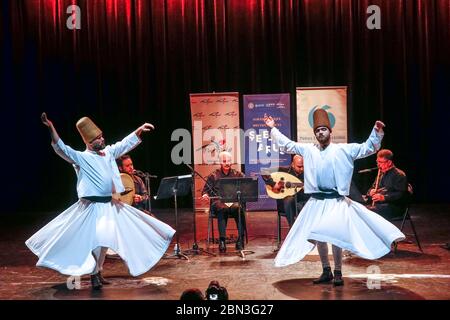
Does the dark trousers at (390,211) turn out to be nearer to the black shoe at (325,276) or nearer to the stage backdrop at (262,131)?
the black shoe at (325,276)

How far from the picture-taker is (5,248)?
30.3 ft

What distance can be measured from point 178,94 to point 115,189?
660cm

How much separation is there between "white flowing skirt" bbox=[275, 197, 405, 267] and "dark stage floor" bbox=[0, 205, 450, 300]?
1.25ft

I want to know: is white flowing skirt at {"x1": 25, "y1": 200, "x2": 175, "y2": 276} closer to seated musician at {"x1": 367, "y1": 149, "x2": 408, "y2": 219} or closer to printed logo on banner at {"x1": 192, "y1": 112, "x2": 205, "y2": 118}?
seated musician at {"x1": 367, "y1": 149, "x2": 408, "y2": 219}

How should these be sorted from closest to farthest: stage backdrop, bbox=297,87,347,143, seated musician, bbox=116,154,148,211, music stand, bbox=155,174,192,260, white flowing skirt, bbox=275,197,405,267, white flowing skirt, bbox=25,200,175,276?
white flowing skirt, bbox=275,197,405,267, white flowing skirt, bbox=25,200,175,276, music stand, bbox=155,174,192,260, seated musician, bbox=116,154,148,211, stage backdrop, bbox=297,87,347,143

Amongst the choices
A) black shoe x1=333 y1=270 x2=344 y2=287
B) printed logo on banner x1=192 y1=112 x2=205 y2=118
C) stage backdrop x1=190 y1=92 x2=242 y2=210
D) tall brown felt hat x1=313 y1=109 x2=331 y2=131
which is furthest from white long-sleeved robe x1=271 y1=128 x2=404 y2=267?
printed logo on banner x1=192 y1=112 x2=205 y2=118

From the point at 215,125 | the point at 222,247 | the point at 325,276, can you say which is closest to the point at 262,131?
the point at 215,125

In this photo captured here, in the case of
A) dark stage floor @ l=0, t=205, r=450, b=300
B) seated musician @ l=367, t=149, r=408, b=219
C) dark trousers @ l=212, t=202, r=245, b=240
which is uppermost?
seated musician @ l=367, t=149, r=408, b=219

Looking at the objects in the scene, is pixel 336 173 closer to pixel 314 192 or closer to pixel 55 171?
pixel 314 192

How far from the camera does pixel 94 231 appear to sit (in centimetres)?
627

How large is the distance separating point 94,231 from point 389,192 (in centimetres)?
380

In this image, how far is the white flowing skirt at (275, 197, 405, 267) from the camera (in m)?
6.08

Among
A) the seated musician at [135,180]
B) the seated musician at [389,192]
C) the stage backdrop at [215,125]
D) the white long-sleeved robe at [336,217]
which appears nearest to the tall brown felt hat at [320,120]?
the white long-sleeved robe at [336,217]
